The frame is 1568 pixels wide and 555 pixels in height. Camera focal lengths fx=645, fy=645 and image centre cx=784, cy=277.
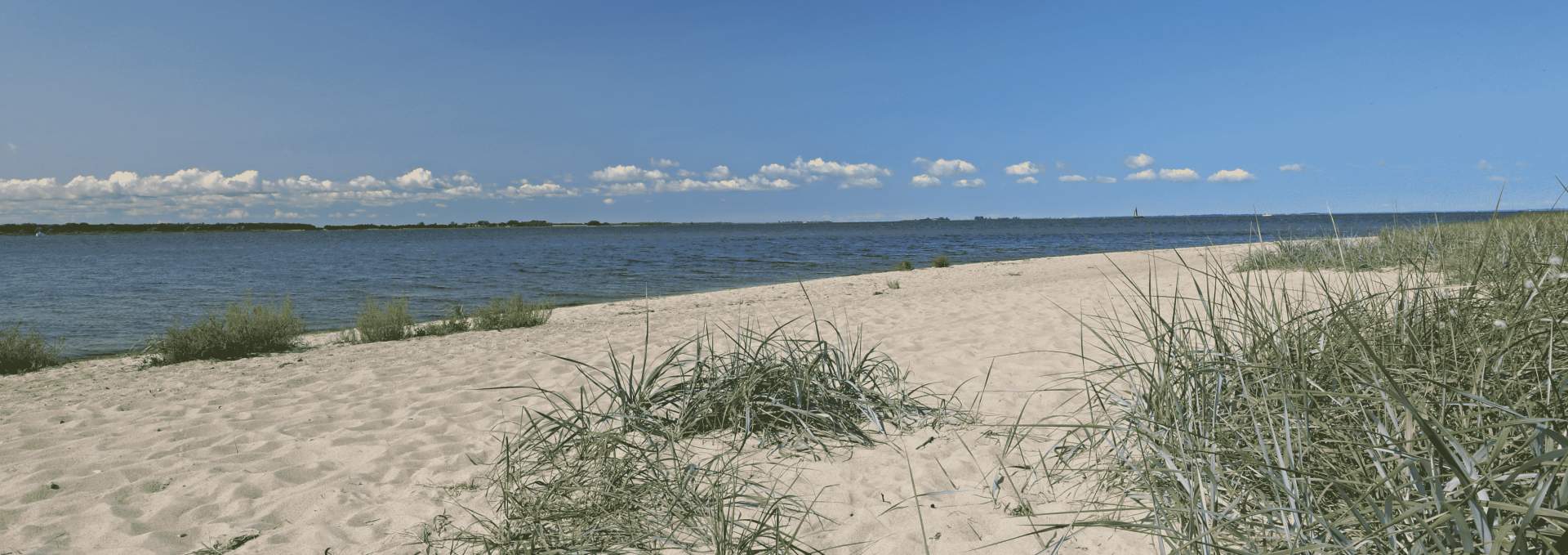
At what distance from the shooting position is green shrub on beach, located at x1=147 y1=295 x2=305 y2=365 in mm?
A: 7867

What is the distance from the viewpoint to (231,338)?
26.5 feet

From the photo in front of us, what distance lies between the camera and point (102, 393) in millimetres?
5918

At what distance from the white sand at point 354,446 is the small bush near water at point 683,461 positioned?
0.23 m

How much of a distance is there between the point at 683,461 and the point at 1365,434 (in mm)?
2583

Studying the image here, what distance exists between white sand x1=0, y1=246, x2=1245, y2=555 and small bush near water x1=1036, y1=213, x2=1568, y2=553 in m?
0.36

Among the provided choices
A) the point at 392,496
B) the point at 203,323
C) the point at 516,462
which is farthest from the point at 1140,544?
the point at 203,323

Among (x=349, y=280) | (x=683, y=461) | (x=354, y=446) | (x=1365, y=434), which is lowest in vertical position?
(x=349, y=280)

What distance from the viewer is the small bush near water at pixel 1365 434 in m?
1.45

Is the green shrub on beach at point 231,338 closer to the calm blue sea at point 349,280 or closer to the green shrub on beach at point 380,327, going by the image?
the green shrub on beach at point 380,327

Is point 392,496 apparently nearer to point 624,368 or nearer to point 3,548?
point 3,548

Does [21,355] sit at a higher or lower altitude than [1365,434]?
lower

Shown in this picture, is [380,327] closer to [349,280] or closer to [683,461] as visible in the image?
[683,461]

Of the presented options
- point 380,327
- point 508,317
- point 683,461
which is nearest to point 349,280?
point 380,327

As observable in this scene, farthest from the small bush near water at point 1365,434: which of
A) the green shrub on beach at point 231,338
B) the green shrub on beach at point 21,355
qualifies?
the green shrub on beach at point 21,355
